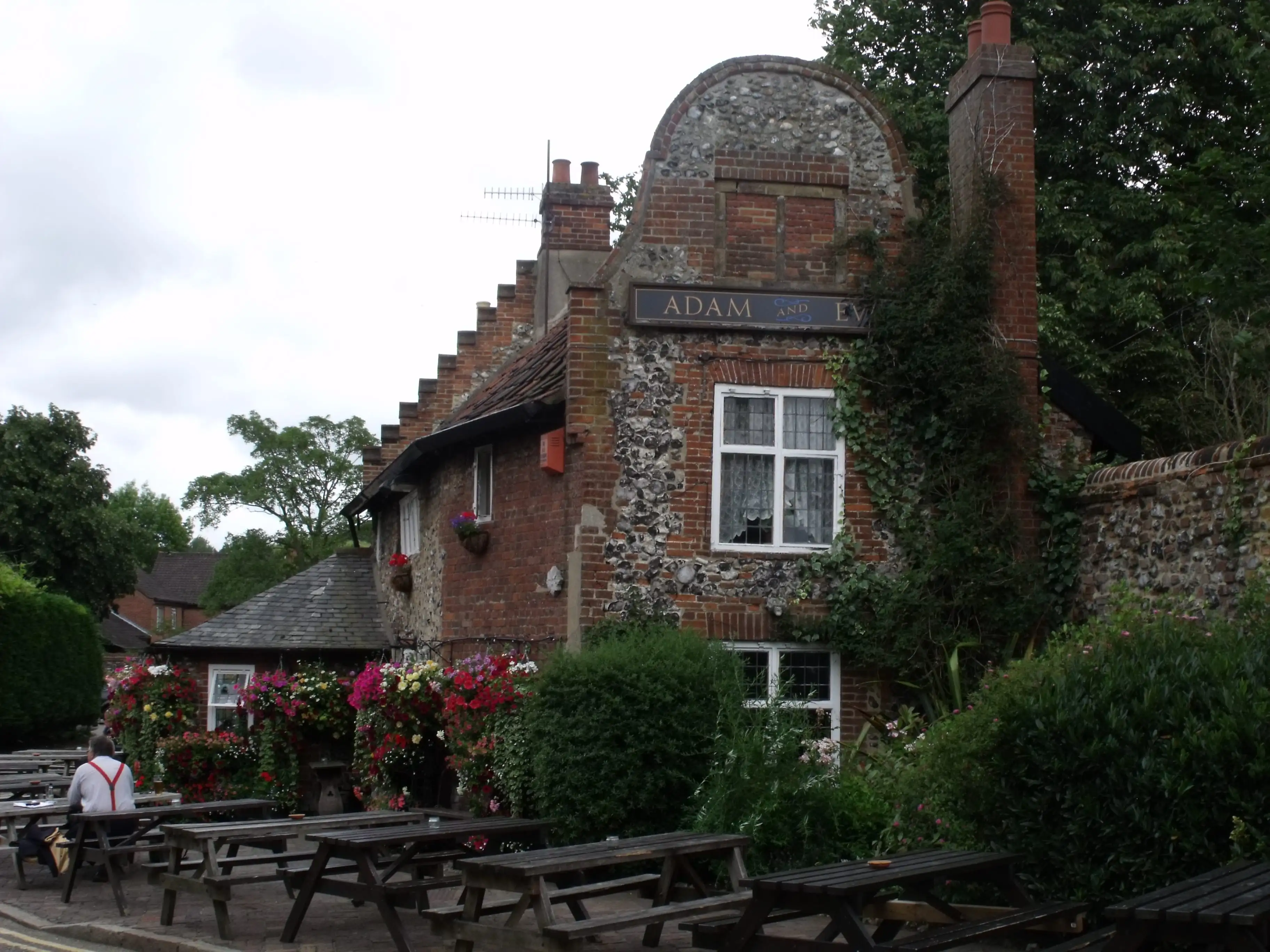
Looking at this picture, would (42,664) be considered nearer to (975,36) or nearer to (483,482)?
(483,482)

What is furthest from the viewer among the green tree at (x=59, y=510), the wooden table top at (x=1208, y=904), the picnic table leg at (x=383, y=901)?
the green tree at (x=59, y=510)

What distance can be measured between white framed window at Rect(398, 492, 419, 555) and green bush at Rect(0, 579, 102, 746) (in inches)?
581

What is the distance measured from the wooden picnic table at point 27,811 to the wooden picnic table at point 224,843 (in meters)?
1.81

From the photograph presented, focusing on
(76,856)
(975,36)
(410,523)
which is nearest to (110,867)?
(76,856)

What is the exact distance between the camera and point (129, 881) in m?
13.6

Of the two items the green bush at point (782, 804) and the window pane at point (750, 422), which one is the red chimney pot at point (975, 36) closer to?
the window pane at point (750, 422)

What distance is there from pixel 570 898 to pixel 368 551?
56.6 ft

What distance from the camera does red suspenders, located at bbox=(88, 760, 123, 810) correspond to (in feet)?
42.5

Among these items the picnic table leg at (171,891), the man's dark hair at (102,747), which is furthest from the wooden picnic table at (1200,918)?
the man's dark hair at (102,747)

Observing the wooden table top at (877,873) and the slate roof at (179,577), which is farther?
the slate roof at (179,577)

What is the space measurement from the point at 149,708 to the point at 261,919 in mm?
8962

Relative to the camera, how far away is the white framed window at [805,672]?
569 inches

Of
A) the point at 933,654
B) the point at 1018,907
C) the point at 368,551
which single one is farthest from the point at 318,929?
the point at 368,551

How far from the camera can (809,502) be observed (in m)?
14.9
